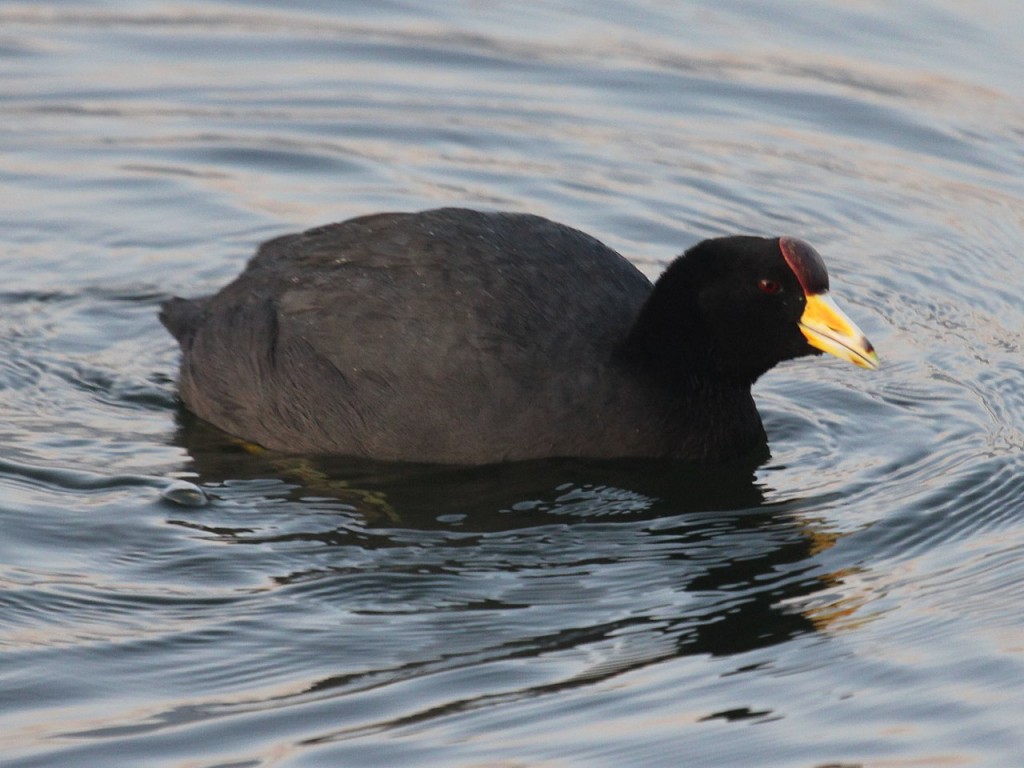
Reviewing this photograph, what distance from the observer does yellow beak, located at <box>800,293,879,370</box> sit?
25.5 feet

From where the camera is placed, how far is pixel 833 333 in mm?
7852

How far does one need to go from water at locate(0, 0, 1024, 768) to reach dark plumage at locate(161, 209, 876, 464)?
0.21 meters

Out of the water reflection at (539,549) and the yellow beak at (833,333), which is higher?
the yellow beak at (833,333)

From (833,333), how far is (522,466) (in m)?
1.47

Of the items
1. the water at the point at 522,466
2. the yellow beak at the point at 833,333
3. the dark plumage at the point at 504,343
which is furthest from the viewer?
the dark plumage at the point at 504,343

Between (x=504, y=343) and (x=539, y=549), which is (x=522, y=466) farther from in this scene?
(x=539, y=549)

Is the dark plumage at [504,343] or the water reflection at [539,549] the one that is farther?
the dark plumage at [504,343]

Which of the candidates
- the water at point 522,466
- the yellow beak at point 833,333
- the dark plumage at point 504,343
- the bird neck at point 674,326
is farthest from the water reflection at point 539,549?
the yellow beak at point 833,333

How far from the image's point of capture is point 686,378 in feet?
26.9

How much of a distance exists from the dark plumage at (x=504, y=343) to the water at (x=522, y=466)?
0.21 meters

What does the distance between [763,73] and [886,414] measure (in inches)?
219

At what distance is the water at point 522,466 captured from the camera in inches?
237

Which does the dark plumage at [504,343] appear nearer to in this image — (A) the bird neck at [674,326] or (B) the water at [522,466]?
(A) the bird neck at [674,326]

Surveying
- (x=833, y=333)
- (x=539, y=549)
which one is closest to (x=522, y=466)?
(x=539, y=549)
